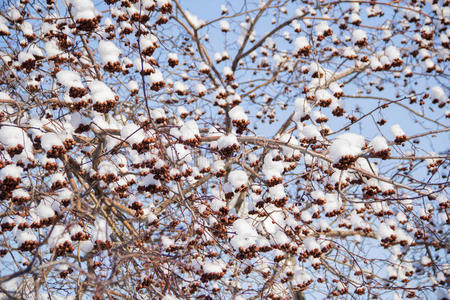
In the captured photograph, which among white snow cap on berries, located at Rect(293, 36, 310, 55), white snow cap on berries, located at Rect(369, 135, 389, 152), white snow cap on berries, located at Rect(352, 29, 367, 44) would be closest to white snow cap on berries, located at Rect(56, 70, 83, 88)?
white snow cap on berries, located at Rect(369, 135, 389, 152)

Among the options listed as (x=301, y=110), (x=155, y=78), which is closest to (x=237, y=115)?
(x=301, y=110)

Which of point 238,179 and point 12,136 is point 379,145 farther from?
point 12,136

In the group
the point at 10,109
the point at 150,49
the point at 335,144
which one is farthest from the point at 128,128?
the point at 10,109

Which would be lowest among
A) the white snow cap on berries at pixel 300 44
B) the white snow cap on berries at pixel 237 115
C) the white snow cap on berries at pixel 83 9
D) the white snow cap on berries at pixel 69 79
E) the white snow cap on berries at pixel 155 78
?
the white snow cap on berries at pixel 69 79

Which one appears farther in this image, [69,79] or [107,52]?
[107,52]

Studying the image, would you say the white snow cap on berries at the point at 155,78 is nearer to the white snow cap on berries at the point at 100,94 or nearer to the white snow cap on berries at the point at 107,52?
the white snow cap on berries at the point at 107,52

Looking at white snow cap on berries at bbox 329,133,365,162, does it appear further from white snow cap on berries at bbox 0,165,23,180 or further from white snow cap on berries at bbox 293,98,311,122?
white snow cap on berries at bbox 0,165,23,180

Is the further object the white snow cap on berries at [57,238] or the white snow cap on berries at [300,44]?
the white snow cap on berries at [300,44]

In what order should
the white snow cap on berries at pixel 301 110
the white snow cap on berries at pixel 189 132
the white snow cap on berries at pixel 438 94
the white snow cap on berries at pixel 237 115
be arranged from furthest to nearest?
the white snow cap on berries at pixel 438 94 < the white snow cap on berries at pixel 301 110 < the white snow cap on berries at pixel 237 115 < the white snow cap on berries at pixel 189 132

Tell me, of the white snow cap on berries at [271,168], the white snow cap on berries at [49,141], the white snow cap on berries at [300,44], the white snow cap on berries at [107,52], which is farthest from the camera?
the white snow cap on berries at [300,44]

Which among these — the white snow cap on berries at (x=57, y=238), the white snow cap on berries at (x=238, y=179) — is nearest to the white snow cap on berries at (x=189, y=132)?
the white snow cap on berries at (x=238, y=179)

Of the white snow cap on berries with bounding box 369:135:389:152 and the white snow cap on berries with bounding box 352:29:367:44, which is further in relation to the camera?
the white snow cap on berries with bounding box 352:29:367:44

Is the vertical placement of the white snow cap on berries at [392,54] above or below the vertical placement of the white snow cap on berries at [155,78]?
above

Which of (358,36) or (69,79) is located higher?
(358,36)
